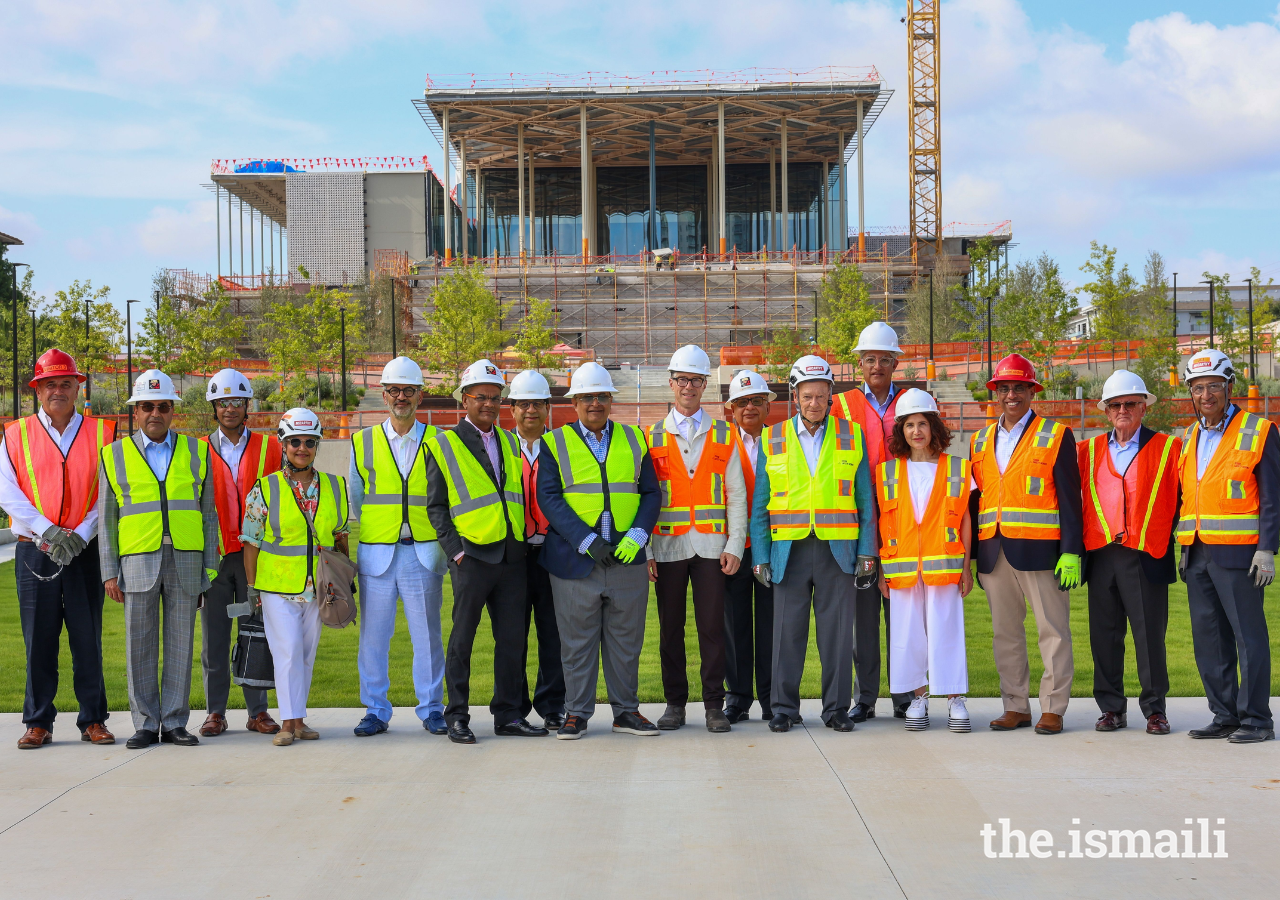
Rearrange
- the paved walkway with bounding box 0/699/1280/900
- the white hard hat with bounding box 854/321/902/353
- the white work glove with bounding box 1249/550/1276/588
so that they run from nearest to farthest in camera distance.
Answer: the paved walkway with bounding box 0/699/1280/900 < the white work glove with bounding box 1249/550/1276/588 < the white hard hat with bounding box 854/321/902/353

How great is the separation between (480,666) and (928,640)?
13.4ft

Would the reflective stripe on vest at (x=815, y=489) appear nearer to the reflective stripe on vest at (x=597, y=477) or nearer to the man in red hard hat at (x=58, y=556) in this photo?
the reflective stripe on vest at (x=597, y=477)

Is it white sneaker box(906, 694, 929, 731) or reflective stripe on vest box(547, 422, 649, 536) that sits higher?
A: reflective stripe on vest box(547, 422, 649, 536)

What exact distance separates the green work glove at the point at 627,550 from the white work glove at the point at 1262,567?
3.61 metres

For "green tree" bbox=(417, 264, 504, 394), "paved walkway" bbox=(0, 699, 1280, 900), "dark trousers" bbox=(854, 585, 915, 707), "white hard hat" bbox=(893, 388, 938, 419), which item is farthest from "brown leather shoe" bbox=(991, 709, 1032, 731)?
"green tree" bbox=(417, 264, 504, 394)

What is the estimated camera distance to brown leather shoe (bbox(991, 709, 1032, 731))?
7.08 m

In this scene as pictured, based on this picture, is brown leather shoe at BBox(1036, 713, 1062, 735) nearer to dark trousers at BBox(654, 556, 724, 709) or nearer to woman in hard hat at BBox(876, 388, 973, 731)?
woman in hard hat at BBox(876, 388, 973, 731)

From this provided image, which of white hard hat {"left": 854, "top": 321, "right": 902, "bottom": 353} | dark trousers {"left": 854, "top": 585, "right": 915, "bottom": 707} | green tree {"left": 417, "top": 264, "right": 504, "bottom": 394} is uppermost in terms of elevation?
green tree {"left": 417, "top": 264, "right": 504, "bottom": 394}

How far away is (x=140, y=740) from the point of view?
22.3ft

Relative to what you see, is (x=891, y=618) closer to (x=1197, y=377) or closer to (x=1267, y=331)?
(x=1197, y=377)

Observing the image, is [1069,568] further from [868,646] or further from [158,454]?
[158,454]

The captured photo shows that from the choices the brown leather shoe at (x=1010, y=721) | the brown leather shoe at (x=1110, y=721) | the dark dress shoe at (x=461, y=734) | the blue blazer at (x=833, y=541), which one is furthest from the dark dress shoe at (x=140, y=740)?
the brown leather shoe at (x=1110, y=721)

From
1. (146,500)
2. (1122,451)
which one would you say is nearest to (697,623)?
(1122,451)

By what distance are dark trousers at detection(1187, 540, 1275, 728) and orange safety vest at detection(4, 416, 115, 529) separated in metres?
6.72
